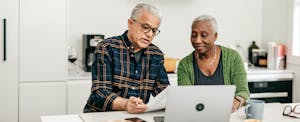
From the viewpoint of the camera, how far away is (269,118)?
208 cm

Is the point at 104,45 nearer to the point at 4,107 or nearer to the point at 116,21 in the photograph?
the point at 4,107

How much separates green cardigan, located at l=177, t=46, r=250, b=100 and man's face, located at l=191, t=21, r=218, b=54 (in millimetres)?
98

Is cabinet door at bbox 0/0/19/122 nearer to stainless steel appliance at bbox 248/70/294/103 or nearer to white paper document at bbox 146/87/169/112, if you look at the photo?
white paper document at bbox 146/87/169/112

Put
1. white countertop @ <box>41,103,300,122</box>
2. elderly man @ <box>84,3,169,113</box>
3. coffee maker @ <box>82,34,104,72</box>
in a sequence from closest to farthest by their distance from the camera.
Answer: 1. white countertop @ <box>41,103,300,122</box>
2. elderly man @ <box>84,3,169,113</box>
3. coffee maker @ <box>82,34,104,72</box>

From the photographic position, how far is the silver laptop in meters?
1.71

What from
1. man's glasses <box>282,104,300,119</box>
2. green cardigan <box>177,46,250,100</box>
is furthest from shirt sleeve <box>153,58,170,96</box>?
man's glasses <box>282,104,300,119</box>

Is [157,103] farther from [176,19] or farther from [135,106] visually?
[176,19]

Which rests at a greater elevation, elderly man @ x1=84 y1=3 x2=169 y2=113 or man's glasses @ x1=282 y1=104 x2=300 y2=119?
elderly man @ x1=84 y1=3 x2=169 y2=113

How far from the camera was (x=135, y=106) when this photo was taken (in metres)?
2.07

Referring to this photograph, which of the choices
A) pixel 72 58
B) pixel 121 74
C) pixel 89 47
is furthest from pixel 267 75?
pixel 121 74

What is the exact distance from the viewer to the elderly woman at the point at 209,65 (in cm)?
239

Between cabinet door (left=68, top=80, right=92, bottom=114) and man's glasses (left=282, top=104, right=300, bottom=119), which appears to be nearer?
man's glasses (left=282, top=104, right=300, bottom=119)

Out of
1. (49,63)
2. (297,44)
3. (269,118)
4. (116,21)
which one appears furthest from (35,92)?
(297,44)

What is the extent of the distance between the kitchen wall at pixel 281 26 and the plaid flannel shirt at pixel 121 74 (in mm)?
1847
